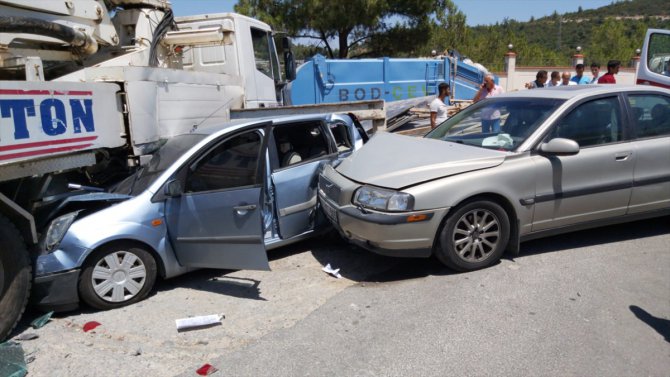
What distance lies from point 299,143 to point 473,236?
1.99 m

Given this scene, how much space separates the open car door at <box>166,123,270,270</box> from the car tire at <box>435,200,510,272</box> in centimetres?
154

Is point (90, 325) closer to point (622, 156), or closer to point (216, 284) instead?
point (216, 284)

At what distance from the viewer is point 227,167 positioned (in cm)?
451

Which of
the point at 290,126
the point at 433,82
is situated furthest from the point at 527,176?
the point at 433,82

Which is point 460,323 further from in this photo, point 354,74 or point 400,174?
point 354,74

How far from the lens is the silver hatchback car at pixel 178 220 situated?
391cm

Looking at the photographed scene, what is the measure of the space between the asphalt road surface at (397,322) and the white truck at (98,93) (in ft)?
2.97

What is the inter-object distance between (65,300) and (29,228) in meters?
0.61

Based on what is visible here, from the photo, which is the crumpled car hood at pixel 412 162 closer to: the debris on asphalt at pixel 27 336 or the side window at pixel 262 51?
the debris on asphalt at pixel 27 336

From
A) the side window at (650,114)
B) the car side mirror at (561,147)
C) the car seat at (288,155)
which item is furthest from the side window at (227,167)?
the side window at (650,114)

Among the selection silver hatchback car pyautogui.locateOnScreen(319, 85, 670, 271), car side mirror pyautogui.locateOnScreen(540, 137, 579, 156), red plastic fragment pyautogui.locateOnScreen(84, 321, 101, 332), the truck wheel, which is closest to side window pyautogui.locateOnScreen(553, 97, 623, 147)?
silver hatchback car pyautogui.locateOnScreen(319, 85, 670, 271)

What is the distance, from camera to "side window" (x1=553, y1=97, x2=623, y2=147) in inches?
186

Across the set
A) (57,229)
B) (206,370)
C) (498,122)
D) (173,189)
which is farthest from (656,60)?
(57,229)

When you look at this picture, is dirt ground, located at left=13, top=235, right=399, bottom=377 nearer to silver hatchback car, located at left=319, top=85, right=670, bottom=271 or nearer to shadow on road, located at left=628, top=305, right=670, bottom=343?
silver hatchback car, located at left=319, top=85, right=670, bottom=271
